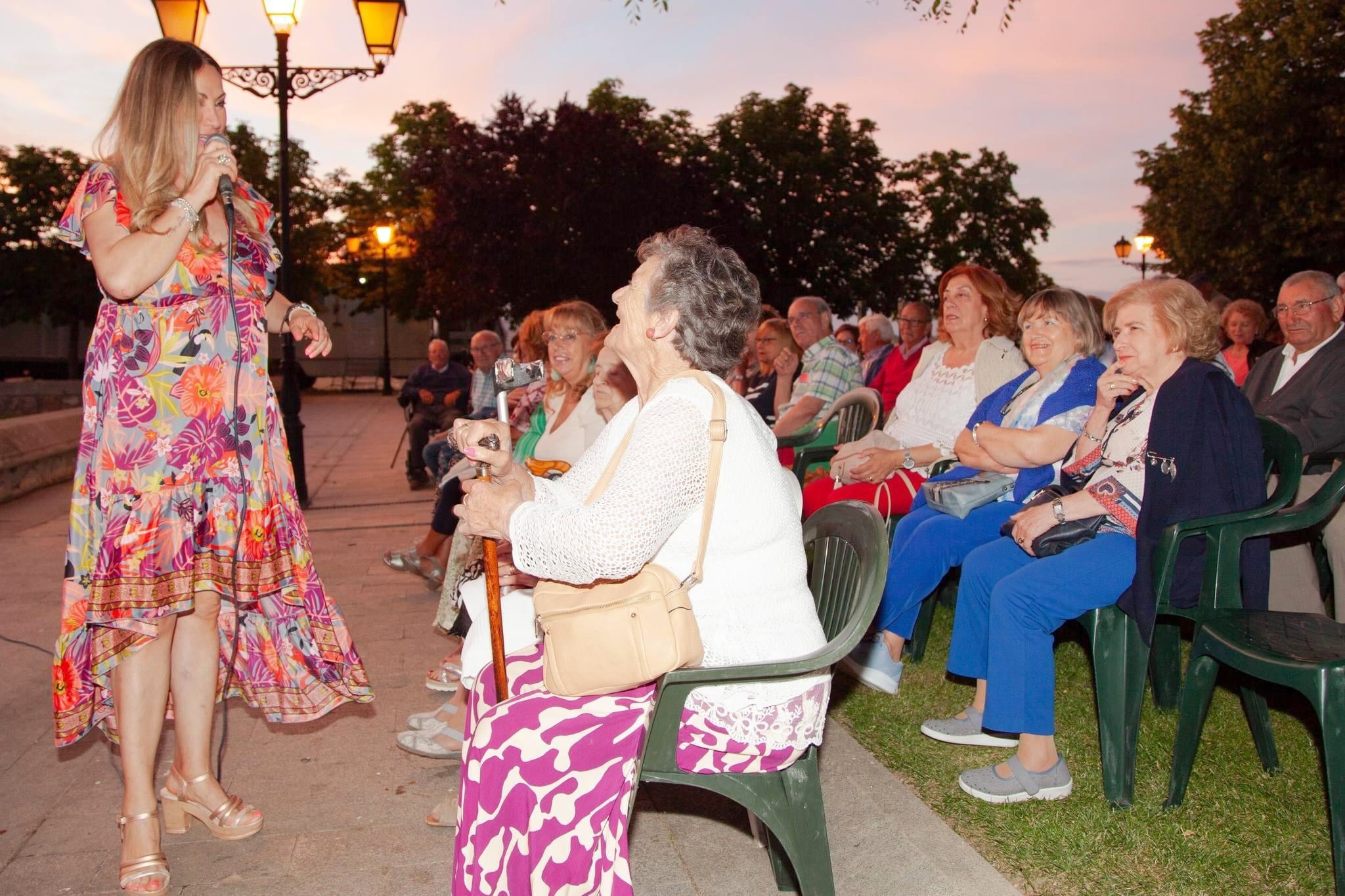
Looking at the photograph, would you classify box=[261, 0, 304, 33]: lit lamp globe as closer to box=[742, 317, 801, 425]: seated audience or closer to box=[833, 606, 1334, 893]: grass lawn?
box=[742, 317, 801, 425]: seated audience

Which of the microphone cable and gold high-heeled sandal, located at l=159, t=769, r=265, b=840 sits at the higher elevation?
the microphone cable

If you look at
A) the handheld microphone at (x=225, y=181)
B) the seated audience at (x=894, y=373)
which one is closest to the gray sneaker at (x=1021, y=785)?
the handheld microphone at (x=225, y=181)

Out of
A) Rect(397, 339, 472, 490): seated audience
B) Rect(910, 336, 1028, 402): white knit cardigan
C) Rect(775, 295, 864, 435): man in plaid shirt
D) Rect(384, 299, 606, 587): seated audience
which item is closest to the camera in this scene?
Rect(384, 299, 606, 587): seated audience

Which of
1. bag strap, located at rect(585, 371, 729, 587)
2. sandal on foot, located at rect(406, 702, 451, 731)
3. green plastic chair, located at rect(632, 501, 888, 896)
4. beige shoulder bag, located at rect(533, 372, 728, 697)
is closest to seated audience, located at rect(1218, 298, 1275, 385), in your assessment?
sandal on foot, located at rect(406, 702, 451, 731)

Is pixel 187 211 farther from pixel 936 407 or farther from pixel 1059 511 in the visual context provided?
pixel 936 407

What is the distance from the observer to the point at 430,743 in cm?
390

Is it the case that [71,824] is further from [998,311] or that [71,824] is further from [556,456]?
[998,311]

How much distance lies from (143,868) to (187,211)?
1759 millimetres

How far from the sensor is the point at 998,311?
5.15 meters

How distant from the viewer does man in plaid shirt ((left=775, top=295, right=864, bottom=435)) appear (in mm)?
6711

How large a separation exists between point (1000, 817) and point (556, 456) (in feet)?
8.06

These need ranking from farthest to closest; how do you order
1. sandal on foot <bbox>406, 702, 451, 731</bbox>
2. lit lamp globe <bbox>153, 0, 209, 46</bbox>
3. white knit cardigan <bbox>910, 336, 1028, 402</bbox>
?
1. lit lamp globe <bbox>153, 0, 209, 46</bbox>
2. white knit cardigan <bbox>910, 336, 1028, 402</bbox>
3. sandal on foot <bbox>406, 702, 451, 731</bbox>

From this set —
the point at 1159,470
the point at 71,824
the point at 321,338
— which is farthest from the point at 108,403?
the point at 1159,470

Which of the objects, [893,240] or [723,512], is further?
[893,240]
